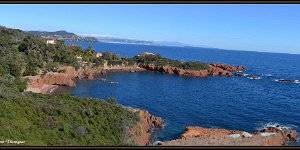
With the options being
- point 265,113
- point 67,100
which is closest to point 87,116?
point 67,100

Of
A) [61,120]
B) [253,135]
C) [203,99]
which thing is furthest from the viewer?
[203,99]

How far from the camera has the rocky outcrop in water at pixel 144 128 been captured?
34650mm

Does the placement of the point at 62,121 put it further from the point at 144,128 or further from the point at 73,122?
the point at 144,128

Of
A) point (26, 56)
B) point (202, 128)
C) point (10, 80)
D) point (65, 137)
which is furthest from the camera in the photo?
point (26, 56)

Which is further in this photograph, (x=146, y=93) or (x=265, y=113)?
(x=146, y=93)

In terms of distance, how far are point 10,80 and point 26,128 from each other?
23343 mm

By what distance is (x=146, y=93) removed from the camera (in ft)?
214

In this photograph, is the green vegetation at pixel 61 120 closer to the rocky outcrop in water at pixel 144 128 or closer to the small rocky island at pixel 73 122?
the small rocky island at pixel 73 122

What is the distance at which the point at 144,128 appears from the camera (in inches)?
1528

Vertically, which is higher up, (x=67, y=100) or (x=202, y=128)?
(x=67, y=100)

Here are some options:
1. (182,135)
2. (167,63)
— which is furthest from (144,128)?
(167,63)

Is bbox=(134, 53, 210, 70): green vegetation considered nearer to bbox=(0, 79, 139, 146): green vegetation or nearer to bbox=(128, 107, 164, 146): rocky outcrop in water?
bbox=(128, 107, 164, 146): rocky outcrop in water

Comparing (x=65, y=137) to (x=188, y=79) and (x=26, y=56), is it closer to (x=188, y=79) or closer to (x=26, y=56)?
(x=26, y=56)

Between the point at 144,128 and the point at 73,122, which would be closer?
the point at 73,122
